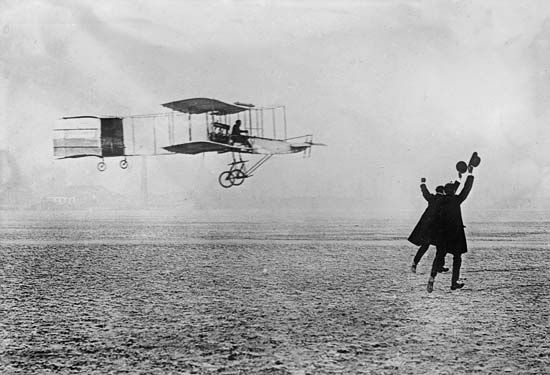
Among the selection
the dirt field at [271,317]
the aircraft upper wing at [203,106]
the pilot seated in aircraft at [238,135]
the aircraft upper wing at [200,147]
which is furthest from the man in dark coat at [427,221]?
the aircraft upper wing at [203,106]

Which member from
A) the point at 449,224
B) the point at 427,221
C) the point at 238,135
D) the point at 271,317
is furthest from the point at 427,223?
the point at 238,135

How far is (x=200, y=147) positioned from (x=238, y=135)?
2656mm

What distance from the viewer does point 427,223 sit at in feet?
51.9

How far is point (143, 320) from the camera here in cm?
1204

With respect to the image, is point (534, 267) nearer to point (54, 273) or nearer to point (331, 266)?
point (331, 266)

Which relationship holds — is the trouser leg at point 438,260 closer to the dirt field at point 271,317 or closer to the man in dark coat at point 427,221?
the man in dark coat at point 427,221

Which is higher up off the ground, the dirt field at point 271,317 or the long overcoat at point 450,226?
the long overcoat at point 450,226

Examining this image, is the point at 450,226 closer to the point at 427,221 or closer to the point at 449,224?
the point at 449,224

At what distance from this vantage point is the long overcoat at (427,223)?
15.0 metres

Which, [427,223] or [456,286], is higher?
[427,223]

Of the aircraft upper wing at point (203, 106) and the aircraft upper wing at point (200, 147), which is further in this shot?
the aircraft upper wing at point (203, 106)

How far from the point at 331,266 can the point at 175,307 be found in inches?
342

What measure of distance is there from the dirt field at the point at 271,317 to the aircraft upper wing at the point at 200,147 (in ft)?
54.0

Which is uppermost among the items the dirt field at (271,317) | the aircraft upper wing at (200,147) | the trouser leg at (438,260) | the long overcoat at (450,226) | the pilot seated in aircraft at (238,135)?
the pilot seated in aircraft at (238,135)
